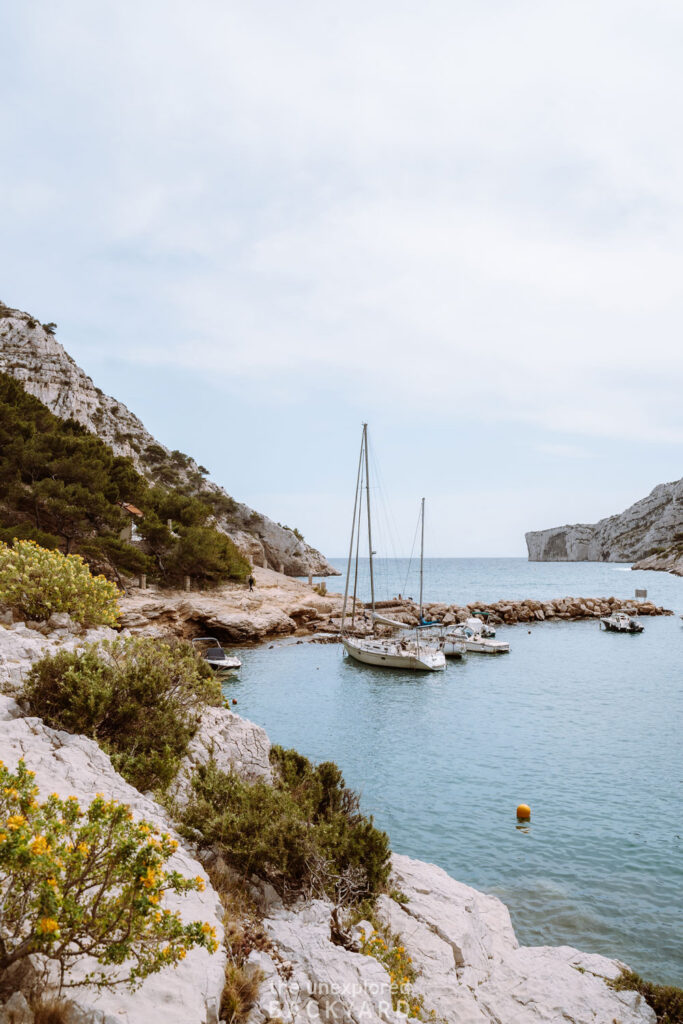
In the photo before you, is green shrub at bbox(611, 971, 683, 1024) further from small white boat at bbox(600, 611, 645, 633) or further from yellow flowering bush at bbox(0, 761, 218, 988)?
small white boat at bbox(600, 611, 645, 633)

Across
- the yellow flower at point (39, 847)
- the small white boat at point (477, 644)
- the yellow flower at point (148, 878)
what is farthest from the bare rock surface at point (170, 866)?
the small white boat at point (477, 644)

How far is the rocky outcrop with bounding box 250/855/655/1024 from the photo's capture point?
4879 millimetres

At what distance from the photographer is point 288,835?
6801 millimetres

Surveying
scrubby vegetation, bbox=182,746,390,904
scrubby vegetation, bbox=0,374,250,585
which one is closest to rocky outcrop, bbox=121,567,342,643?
scrubby vegetation, bbox=0,374,250,585

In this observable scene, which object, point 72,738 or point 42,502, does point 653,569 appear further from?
point 72,738

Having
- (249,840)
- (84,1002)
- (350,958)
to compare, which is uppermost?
(84,1002)

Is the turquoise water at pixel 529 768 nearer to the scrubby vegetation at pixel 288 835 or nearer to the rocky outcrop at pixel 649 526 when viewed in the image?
the scrubby vegetation at pixel 288 835

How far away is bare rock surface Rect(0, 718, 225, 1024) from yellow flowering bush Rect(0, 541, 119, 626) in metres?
6.68

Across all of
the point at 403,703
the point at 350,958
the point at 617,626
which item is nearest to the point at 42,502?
the point at 403,703

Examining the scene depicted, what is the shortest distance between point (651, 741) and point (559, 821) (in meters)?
8.92

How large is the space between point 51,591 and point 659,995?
42.2 ft

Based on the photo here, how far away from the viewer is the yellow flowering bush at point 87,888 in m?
3.24

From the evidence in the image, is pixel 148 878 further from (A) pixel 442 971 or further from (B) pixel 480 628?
(B) pixel 480 628

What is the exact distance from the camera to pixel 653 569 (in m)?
148
